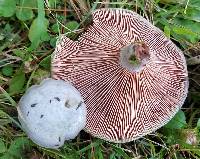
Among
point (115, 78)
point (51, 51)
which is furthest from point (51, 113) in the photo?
point (51, 51)

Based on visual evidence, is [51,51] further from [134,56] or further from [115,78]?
[134,56]

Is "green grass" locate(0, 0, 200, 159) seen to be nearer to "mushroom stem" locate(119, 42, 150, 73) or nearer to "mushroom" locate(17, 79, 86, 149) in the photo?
"mushroom" locate(17, 79, 86, 149)

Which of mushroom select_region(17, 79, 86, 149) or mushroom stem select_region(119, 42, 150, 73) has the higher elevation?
mushroom stem select_region(119, 42, 150, 73)

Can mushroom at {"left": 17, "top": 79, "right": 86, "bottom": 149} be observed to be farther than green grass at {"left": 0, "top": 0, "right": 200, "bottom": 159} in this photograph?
No

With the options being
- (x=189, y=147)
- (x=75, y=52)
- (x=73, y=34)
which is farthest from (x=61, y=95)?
(x=189, y=147)

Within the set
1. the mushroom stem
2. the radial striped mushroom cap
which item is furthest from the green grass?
the mushroom stem

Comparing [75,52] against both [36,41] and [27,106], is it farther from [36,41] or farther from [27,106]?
[27,106]
